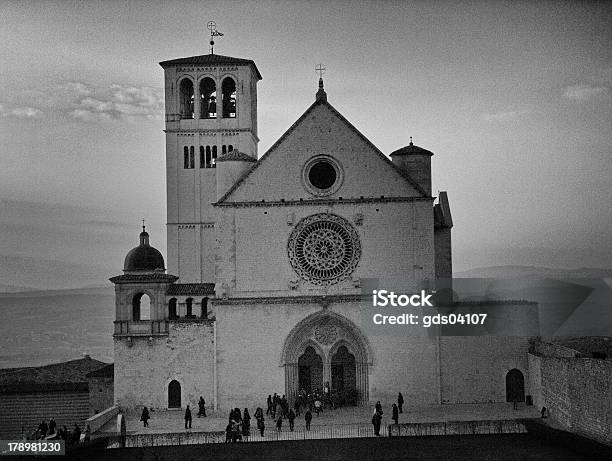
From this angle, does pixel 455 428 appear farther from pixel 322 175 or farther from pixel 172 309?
pixel 172 309

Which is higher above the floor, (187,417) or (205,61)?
(205,61)

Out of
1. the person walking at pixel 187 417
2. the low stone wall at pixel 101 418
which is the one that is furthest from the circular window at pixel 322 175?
the low stone wall at pixel 101 418

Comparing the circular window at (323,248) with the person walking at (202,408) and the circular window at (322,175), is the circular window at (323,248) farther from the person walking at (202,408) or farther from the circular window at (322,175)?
the person walking at (202,408)

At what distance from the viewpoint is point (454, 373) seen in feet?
109

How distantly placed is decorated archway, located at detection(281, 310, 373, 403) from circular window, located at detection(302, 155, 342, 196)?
462 centimetres

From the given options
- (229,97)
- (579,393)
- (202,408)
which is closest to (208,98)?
(229,97)

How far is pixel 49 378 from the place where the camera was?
40688 millimetres

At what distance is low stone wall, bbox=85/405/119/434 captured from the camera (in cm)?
2949

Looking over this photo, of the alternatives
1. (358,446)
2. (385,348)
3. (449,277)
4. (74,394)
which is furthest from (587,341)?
(74,394)

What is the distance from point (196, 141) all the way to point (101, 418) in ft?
56.7

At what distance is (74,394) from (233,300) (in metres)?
7.74

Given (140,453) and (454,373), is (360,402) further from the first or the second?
(140,453)

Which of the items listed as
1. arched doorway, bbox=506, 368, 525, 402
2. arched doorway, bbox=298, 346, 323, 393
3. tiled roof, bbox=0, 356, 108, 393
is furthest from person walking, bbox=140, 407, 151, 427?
arched doorway, bbox=506, 368, 525, 402

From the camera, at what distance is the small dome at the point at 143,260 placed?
116 ft
